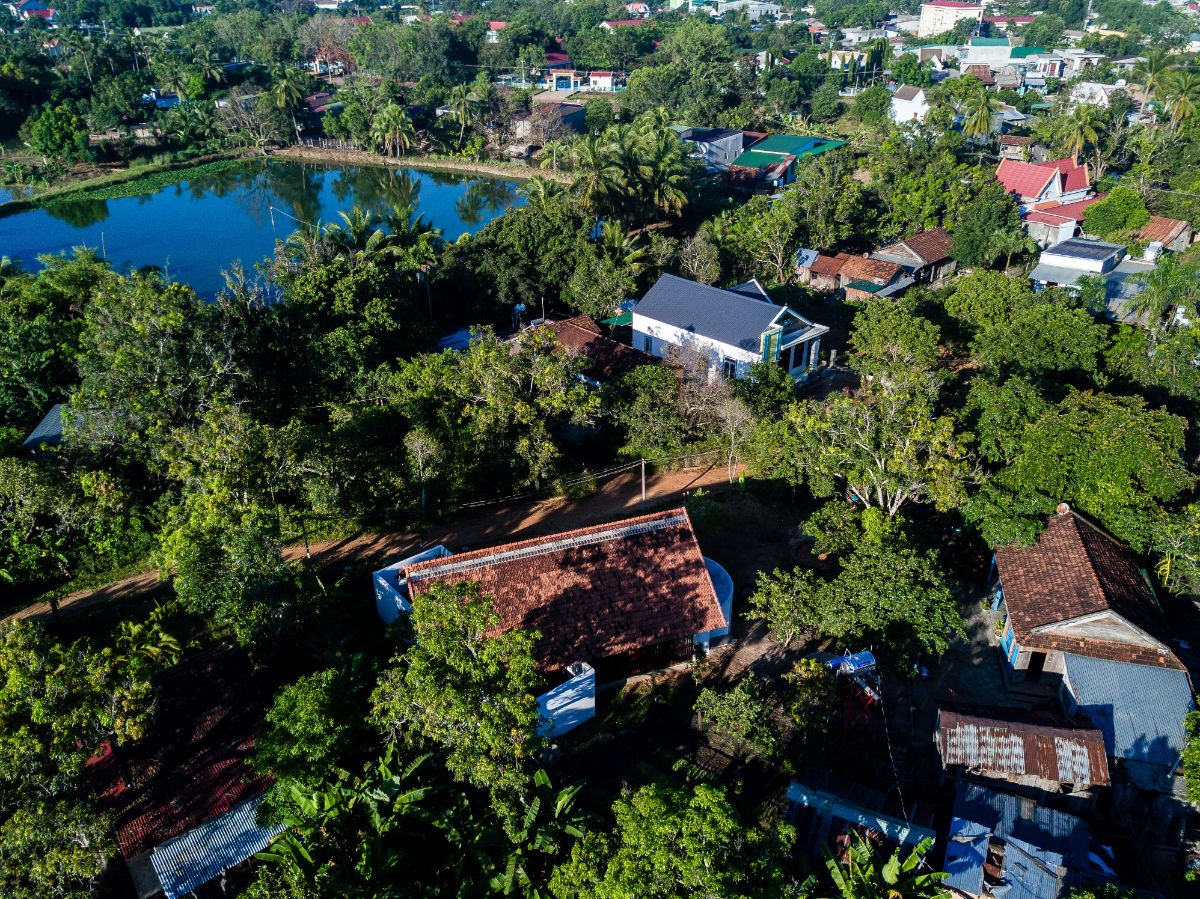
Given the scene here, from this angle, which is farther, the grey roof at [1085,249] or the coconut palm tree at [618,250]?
the grey roof at [1085,249]

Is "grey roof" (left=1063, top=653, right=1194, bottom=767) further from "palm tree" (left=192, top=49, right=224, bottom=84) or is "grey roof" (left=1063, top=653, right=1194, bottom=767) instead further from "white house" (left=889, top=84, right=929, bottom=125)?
"palm tree" (left=192, top=49, right=224, bottom=84)

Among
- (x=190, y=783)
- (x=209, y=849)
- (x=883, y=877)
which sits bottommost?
(x=883, y=877)

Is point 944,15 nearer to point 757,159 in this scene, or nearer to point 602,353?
point 757,159

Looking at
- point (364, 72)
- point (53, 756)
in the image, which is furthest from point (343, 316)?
point (364, 72)

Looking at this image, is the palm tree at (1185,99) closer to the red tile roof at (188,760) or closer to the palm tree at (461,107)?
the palm tree at (461,107)

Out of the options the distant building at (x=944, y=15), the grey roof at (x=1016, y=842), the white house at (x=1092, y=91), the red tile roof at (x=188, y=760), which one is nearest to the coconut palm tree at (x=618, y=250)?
the red tile roof at (x=188, y=760)

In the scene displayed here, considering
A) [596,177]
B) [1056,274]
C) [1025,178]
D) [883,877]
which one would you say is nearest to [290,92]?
[596,177]

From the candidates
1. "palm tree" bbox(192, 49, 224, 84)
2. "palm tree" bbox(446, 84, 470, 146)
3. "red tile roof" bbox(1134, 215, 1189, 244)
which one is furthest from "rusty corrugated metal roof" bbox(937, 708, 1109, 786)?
"palm tree" bbox(192, 49, 224, 84)
